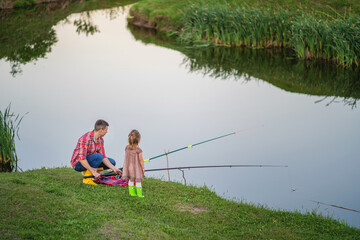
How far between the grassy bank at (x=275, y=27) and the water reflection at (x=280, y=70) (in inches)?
17.8

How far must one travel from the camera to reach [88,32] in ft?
89.8

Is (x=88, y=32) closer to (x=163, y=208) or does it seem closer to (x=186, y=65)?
(x=186, y=65)

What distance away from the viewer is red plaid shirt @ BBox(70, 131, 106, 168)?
8.31m

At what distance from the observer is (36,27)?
2845 cm

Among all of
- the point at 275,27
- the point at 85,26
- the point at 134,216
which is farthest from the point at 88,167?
the point at 85,26

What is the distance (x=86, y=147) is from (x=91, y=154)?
254 millimetres

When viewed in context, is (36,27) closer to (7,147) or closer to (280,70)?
(280,70)

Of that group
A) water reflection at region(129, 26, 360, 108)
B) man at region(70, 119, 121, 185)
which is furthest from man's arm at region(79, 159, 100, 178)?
water reflection at region(129, 26, 360, 108)

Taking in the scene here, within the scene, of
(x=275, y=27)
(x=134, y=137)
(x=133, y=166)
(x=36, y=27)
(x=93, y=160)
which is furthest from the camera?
(x=36, y=27)

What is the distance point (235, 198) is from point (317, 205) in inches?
57.8

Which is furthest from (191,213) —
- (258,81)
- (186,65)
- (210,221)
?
(186,65)

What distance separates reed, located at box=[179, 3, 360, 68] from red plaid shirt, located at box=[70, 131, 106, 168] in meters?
11.3

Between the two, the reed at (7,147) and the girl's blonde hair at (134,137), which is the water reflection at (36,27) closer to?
the reed at (7,147)

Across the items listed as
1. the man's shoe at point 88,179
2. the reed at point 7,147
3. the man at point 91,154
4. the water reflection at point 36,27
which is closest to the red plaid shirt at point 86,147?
the man at point 91,154
